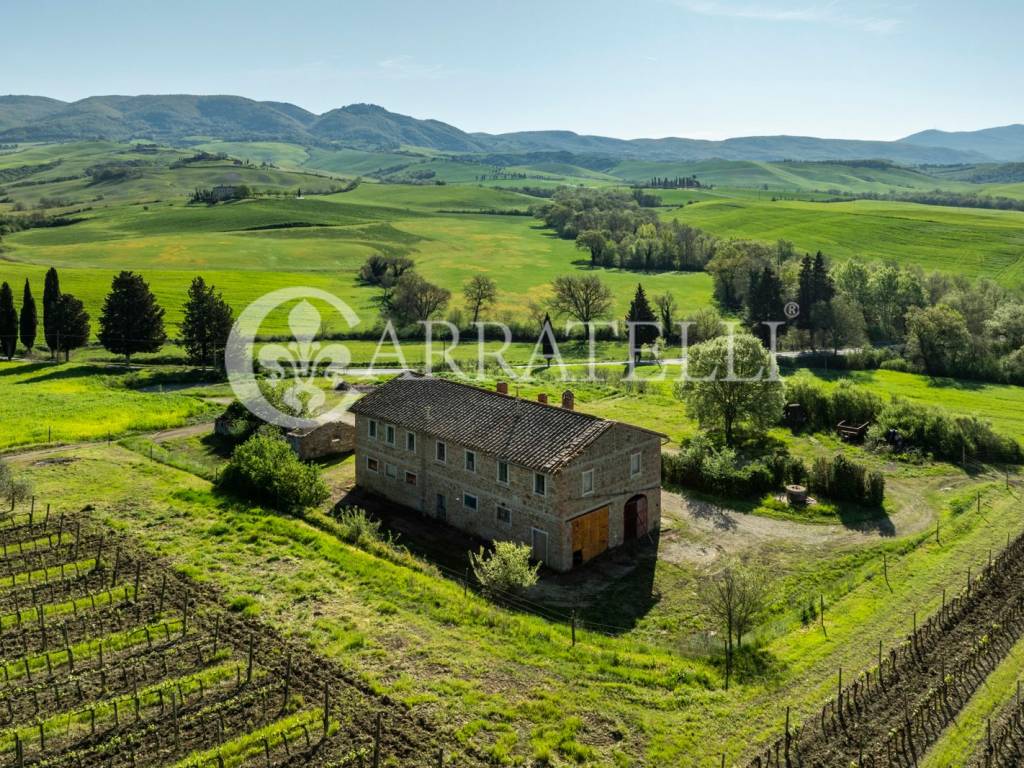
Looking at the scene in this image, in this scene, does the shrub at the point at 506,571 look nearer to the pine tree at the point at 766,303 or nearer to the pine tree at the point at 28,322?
the pine tree at the point at 766,303

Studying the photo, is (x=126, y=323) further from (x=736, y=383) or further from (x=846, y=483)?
(x=846, y=483)

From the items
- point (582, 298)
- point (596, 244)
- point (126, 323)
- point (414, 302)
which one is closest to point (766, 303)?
point (582, 298)

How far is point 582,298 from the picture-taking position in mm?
104125

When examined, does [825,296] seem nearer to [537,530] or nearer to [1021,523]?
[1021,523]

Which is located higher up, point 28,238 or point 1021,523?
point 28,238

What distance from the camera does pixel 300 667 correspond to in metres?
24.1

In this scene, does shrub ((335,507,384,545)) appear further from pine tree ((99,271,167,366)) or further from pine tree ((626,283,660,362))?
pine tree ((626,283,660,362))

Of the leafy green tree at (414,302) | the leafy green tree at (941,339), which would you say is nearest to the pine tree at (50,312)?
the leafy green tree at (414,302)

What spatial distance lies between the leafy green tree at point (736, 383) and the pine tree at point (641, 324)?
37986 millimetres

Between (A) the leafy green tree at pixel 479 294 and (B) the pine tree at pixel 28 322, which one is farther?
(A) the leafy green tree at pixel 479 294

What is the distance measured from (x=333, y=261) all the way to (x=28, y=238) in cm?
6782

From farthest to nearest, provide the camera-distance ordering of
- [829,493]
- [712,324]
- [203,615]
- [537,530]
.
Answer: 1. [712,324]
2. [829,493]
3. [537,530]
4. [203,615]

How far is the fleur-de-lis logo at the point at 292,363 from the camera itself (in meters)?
53.2

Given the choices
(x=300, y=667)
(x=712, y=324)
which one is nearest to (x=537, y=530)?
(x=300, y=667)
